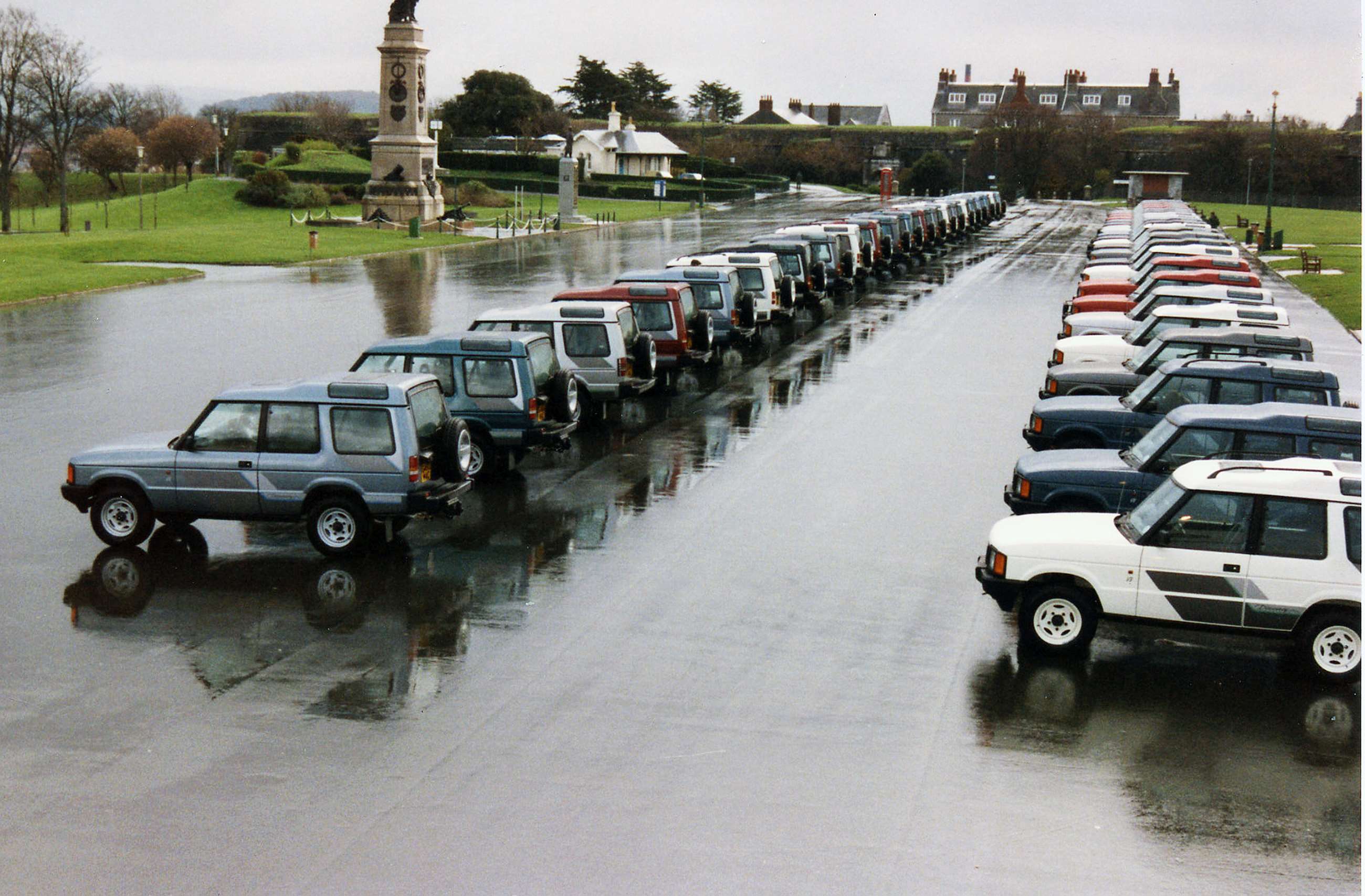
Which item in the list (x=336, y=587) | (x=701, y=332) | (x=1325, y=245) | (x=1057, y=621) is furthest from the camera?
(x=1325, y=245)

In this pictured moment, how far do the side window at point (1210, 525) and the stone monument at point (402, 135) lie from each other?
188 feet

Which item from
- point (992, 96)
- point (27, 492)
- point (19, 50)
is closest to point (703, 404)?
point (27, 492)

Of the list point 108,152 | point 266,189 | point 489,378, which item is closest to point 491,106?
point 108,152

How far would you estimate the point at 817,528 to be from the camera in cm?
1652

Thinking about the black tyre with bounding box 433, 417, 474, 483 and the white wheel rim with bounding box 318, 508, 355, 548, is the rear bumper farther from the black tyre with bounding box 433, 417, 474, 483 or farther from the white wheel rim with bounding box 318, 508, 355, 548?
the white wheel rim with bounding box 318, 508, 355, 548

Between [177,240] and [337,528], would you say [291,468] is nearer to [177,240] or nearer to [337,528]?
[337,528]

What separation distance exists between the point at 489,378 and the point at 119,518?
4.86m

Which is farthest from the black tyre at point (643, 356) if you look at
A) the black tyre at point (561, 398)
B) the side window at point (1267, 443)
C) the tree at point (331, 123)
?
the tree at point (331, 123)

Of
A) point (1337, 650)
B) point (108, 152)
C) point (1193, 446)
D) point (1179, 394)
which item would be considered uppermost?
point (108, 152)

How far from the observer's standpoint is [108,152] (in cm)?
11250

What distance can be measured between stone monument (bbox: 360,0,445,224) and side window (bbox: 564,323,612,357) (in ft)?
151

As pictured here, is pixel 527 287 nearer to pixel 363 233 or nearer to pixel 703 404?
pixel 703 404

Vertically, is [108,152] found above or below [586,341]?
above

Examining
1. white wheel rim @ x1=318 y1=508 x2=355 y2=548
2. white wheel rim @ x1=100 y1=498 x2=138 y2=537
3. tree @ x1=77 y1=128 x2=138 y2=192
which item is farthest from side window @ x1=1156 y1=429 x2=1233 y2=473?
tree @ x1=77 y1=128 x2=138 y2=192
